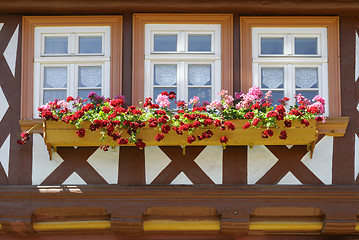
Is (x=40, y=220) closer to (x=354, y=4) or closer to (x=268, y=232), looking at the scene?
(x=268, y=232)

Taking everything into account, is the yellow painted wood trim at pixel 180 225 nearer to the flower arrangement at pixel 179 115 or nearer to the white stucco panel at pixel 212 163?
the white stucco panel at pixel 212 163

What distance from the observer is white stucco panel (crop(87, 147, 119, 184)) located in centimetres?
999

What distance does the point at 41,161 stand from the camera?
396 inches

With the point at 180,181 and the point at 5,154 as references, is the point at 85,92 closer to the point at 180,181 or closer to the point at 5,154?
the point at 5,154

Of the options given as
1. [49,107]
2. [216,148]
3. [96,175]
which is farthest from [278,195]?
[49,107]

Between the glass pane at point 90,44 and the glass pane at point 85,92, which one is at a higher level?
the glass pane at point 90,44

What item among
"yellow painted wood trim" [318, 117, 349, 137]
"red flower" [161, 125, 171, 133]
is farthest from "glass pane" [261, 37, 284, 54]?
"red flower" [161, 125, 171, 133]

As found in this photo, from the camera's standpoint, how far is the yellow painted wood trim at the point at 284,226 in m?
9.99

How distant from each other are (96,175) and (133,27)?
191 centimetres

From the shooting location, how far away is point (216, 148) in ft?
32.8

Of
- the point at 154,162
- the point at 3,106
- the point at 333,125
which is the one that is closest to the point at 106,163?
the point at 154,162

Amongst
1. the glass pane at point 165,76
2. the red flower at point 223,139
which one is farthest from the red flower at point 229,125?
the glass pane at point 165,76

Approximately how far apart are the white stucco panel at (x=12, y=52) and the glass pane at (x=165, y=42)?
1.76 meters

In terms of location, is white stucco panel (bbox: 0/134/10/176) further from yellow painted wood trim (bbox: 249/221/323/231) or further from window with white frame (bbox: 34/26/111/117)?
yellow painted wood trim (bbox: 249/221/323/231)
